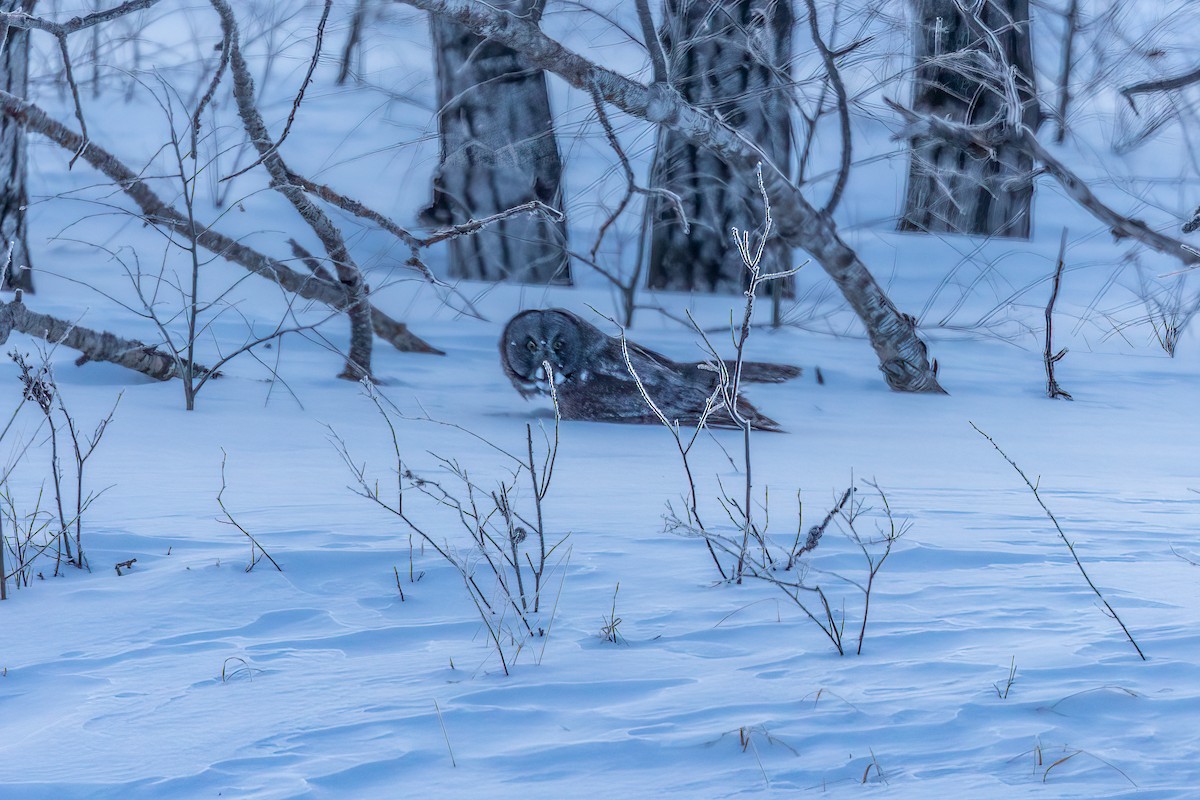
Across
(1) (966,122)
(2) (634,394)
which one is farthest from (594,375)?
(1) (966,122)

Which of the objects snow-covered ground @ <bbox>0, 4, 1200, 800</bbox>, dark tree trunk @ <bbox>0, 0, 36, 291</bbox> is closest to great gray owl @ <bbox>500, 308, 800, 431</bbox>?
snow-covered ground @ <bbox>0, 4, 1200, 800</bbox>

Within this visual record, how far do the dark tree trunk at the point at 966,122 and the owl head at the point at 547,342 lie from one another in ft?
7.77

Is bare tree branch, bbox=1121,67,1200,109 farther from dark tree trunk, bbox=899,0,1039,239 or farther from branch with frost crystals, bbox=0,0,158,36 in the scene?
branch with frost crystals, bbox=0,0,158,36

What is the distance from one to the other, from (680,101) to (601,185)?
1.04 meters

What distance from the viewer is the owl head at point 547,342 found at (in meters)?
4.92

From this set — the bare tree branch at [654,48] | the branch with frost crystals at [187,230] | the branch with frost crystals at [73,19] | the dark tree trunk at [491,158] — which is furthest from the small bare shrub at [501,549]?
the dark tree trunk at [491,158]

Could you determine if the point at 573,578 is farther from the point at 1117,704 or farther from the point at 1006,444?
the point at 1006,444

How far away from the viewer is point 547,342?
491 centimetres

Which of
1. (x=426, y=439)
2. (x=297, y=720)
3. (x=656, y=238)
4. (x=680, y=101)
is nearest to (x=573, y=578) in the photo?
(x=297, y=720)

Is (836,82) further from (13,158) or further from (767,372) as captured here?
(13,158)

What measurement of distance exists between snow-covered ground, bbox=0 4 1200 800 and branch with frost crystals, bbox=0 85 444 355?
648 millimetres

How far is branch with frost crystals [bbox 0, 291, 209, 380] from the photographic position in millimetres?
4602

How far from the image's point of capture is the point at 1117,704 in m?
1.86

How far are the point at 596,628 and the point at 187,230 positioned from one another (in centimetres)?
365
